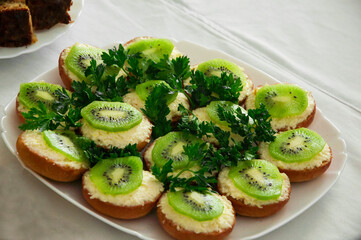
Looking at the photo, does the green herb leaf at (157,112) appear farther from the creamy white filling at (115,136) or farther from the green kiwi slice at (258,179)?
the green kiwi slice at (258,179)

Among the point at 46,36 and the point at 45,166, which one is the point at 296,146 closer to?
the point at 45,166

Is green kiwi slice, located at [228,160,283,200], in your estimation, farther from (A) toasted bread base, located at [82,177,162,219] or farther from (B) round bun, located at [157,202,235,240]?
(A) toasted bread base, located at [82,177,162,219]

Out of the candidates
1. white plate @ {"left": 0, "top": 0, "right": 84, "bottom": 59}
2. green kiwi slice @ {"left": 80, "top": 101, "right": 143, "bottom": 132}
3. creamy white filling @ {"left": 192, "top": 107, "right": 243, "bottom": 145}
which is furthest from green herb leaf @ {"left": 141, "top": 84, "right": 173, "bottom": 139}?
white plate @ {"left": 0, "top": 0, "right": 84, "bottom": 59}

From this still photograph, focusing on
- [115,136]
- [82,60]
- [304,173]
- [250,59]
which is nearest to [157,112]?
[115,136]

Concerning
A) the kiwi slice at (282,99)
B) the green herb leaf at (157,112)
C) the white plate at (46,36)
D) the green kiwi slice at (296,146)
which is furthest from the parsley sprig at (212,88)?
the white plate at (46,36)

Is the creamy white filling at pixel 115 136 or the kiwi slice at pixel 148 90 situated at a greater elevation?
the kiwi slice at pixel 148 90

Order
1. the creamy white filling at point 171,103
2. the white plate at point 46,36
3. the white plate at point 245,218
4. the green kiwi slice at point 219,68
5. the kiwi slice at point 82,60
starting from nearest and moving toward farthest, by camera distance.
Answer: the white plate at point 245,218, the creamy white filling at point 171,103, the kiwi slice at point 82,60, the green kiwi slice at point 219,68, the white plate at point 46,36

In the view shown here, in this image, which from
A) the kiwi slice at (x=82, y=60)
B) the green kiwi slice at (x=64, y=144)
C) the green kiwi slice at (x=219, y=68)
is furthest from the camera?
the green kiwi slice at (x=219, y=68)
